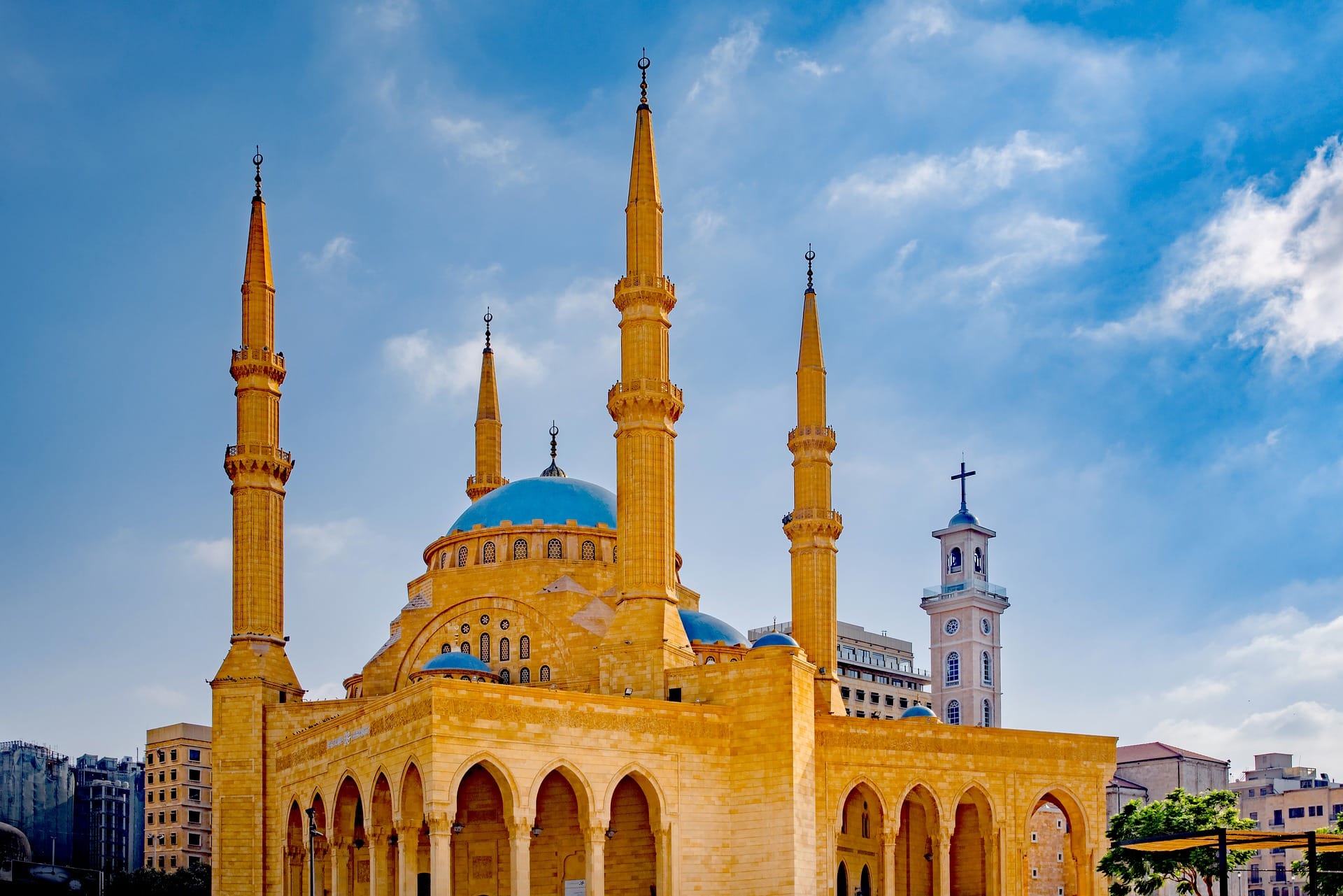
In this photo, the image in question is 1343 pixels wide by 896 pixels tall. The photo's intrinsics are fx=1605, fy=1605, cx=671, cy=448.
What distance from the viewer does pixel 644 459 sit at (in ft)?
124

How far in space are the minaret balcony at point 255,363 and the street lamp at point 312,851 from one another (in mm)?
11824

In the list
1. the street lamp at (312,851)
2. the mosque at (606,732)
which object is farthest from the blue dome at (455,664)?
the street lamp at (312,851)

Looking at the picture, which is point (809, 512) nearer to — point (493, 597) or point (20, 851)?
point (493, 597)

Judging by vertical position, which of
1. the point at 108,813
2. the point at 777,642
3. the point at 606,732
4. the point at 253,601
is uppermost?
the point at 253,601

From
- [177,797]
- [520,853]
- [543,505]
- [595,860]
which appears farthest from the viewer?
[177,797]

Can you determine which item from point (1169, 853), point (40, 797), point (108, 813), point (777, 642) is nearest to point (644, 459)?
point (777, 642)

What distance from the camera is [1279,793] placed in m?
76.1

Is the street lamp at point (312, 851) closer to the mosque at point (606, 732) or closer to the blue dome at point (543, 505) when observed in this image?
the mosque at point (606, 732)

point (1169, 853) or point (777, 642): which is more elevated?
point (777, 642)

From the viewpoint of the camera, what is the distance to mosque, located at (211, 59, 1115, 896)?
33.4 m

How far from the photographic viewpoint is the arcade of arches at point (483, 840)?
3325 cm

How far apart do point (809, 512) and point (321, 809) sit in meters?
15.7

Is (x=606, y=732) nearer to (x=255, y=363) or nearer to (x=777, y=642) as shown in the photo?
(x=777, y=642)

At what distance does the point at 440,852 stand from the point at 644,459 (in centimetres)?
1070
